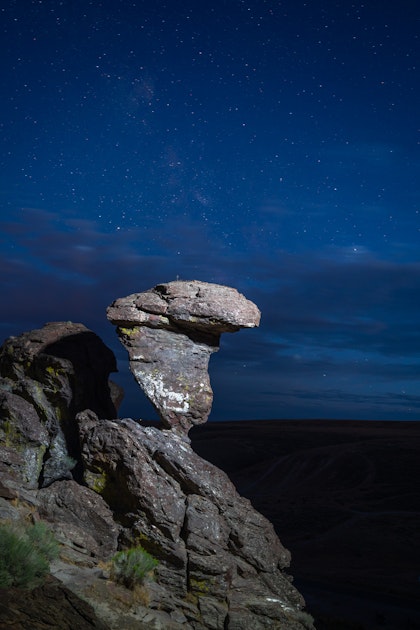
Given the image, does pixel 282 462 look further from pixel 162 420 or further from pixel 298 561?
pixel 162 420

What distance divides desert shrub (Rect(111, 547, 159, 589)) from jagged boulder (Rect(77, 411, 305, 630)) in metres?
0.71

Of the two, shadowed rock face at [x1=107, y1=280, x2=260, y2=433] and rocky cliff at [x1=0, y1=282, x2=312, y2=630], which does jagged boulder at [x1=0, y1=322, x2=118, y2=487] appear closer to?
rocky cliff at [x1=0, y1=282, x2=312, y2=630]

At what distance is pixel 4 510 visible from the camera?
10.6 m

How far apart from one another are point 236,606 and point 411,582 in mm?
14986

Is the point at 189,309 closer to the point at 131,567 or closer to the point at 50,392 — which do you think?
the point at 50,392

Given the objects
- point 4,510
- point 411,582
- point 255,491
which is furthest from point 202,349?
point 255,491

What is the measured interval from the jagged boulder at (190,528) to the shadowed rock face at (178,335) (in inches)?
37.8

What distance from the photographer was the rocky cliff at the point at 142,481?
10.3 metres

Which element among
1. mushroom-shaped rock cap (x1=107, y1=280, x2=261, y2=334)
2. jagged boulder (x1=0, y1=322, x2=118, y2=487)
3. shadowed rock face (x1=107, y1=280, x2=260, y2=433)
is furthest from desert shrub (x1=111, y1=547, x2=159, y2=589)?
mushroom-shaped rock cap (x1=107, y1=280, x2=261, y2=334)

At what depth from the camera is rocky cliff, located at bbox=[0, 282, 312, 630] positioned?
1033 cm

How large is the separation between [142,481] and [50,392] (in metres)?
4.18

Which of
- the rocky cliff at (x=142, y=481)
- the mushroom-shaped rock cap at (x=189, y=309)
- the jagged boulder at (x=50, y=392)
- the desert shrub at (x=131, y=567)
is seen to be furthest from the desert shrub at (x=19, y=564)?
the mushroom-shaped rock cap at (x=189, y=309)

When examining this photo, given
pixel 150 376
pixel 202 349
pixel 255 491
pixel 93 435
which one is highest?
pixel 202 349

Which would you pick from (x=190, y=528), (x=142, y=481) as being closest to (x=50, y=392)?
(x=142, y=481)
